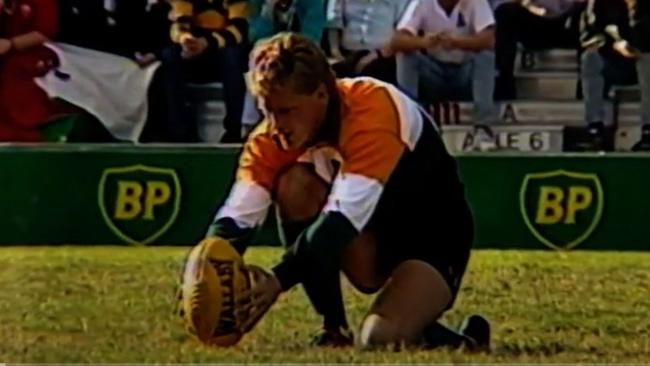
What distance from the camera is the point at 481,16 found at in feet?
42.6

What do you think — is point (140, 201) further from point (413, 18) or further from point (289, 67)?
point (289, 67)

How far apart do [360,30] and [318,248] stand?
6.97m

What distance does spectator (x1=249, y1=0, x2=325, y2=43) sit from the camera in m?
13.3

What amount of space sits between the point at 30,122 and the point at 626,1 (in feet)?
12.2

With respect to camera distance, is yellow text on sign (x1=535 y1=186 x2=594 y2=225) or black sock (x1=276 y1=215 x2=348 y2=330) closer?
black sock (x1=276 y1=215 x2=348 y2=330)

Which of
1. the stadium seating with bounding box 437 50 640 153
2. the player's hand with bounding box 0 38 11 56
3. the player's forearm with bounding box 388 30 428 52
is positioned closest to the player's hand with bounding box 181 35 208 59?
the player's hand with bounding box 0 38 11 56

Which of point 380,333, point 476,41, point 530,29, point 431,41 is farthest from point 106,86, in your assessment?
point 380,333

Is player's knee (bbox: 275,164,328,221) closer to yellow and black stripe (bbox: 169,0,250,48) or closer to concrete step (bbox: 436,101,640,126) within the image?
yellow and black stripe (bbox: 169,0,250,48)

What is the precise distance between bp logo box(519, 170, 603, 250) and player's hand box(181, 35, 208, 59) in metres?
3.26

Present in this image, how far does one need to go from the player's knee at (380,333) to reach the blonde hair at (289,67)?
829 mm

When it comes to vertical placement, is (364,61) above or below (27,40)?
below

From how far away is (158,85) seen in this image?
1372 cm

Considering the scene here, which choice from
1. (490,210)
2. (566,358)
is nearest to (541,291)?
(490,210)

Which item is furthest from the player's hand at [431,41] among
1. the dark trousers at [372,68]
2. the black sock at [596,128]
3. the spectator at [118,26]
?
the spectator at [118,26]
